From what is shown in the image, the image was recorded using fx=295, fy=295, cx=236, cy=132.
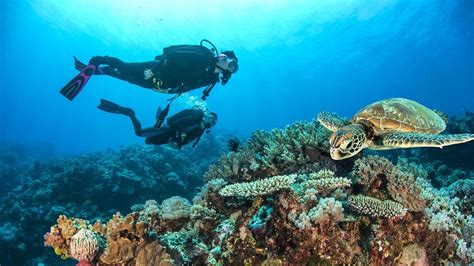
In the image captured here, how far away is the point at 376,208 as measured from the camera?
3580mm

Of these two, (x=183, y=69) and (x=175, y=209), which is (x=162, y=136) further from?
(x=175, y=209)

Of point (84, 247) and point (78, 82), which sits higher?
point (78, 82)

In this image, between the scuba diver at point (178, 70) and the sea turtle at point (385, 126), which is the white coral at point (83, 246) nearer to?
the sea turtle at point (385, 126)

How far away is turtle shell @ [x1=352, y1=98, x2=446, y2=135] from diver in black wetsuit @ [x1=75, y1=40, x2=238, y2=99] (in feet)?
15.5

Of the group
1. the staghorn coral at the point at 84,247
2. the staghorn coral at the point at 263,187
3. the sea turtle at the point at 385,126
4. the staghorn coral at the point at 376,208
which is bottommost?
the staghorn coral at the point at 84,247

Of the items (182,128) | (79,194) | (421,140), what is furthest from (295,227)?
(79,194)

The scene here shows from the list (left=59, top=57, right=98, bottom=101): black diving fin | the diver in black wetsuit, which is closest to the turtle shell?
the diver in black wetsuit

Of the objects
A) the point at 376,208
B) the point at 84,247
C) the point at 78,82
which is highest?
the point at 78,82

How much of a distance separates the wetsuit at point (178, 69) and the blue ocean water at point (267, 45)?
86.2 feet

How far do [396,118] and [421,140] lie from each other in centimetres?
123

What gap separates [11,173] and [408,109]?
2641 cm

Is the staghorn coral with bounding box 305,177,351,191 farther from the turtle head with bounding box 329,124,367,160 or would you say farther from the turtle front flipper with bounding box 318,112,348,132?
the turtle front flipper with bounding box 318,112,348,132

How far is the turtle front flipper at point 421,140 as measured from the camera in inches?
158

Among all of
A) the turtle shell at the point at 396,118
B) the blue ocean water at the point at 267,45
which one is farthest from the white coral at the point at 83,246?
the blue ocean water at the point at 267,45
